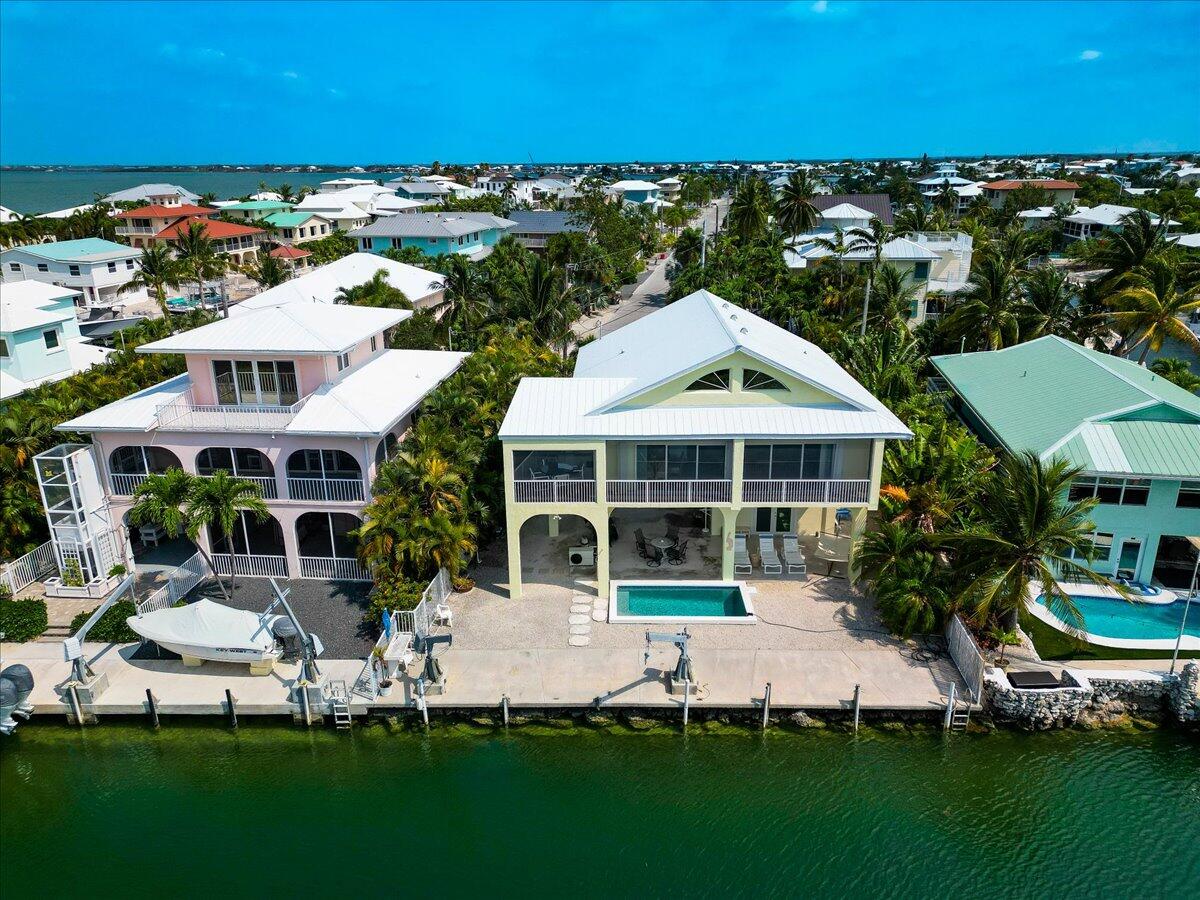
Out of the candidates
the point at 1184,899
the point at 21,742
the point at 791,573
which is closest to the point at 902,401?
the point at 791,573

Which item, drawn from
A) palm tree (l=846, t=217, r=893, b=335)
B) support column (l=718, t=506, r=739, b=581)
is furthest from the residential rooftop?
support column (l=718, t=506, r=739, b=581)

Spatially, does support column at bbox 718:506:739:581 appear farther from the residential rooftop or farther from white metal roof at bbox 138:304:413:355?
white metal roof at bbox 138:304:413:355

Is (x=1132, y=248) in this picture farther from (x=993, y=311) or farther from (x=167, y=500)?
(x=167, y=500)

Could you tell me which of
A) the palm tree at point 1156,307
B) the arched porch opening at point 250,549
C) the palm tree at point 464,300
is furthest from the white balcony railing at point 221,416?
the palm tree at point 1156,307

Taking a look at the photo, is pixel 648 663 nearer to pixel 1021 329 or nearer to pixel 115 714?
pixel 115 714

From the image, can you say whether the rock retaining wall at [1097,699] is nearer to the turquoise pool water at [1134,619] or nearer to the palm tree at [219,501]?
the turquoise pool water at [1134,619]

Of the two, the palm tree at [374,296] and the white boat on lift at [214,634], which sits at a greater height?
the palm tree at [374,296]
